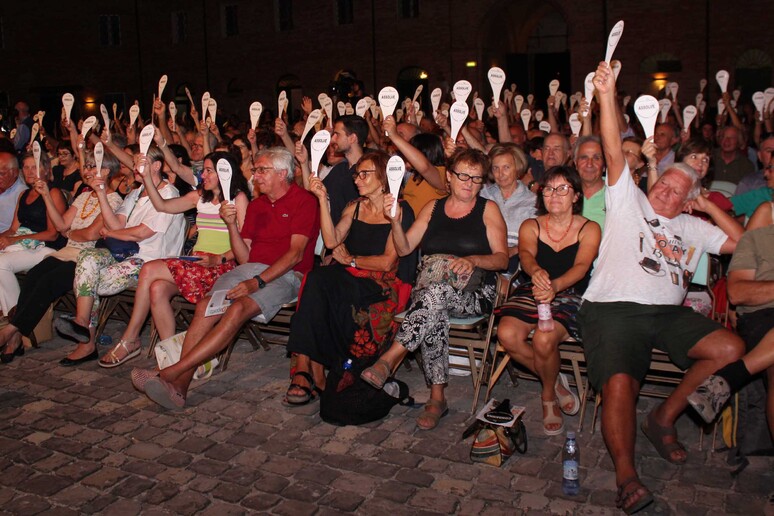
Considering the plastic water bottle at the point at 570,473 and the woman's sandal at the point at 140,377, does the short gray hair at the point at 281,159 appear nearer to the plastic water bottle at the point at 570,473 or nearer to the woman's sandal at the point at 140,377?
the woman's sandal at the point at 140,377

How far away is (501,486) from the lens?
3.77m

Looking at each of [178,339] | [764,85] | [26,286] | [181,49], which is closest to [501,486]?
[178,339]

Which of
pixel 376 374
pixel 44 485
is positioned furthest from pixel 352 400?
pixel 44 485

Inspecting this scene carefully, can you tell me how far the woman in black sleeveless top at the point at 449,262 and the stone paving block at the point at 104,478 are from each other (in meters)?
1.42

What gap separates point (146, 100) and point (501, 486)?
29.7 meters

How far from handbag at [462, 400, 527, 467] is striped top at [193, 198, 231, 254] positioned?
273 centimetres

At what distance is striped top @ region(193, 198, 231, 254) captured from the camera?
19.6 feet

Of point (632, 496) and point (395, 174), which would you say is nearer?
point (632, 496)

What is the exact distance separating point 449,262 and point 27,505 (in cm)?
261

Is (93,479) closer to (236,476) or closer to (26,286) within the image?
(236,476)

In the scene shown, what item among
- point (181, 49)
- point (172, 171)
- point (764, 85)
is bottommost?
point (172, 171)

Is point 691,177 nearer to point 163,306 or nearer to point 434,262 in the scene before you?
point 434,262

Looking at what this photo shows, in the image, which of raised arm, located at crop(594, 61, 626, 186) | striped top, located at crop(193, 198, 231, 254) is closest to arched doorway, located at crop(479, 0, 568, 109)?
striped top, located at crop(193, 198, 231, 254)

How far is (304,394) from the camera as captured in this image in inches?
195
